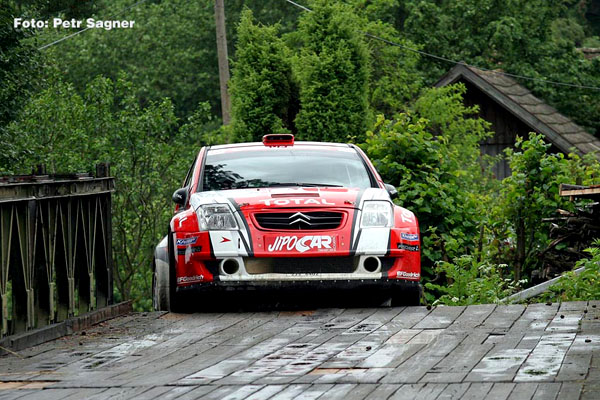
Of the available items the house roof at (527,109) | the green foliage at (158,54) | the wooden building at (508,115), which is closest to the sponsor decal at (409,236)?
the wooden building at (508,115)

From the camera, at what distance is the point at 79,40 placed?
52594 millimetres

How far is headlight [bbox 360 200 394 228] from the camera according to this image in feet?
34.0

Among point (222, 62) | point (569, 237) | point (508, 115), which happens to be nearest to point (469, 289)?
point (569, 237)

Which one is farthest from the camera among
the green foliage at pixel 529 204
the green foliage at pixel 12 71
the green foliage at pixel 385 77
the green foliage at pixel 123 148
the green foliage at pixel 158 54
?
the green foliage at pixel 158 54

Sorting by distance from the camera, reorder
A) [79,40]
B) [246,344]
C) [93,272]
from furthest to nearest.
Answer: [79,40]
[93,272]
[246,344]

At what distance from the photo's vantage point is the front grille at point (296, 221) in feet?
33.6

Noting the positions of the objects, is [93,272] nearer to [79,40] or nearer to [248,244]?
[248,244]

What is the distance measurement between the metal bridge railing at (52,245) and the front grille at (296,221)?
145 centimetres

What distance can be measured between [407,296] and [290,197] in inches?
52.0

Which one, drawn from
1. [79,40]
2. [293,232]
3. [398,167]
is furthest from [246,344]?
[79,40]

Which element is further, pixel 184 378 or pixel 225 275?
pixel 225 275

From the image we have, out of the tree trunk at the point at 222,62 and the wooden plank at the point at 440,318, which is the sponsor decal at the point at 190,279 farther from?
the tree trunk at the point at 222,62

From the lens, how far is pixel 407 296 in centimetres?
1055

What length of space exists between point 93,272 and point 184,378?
405cm
